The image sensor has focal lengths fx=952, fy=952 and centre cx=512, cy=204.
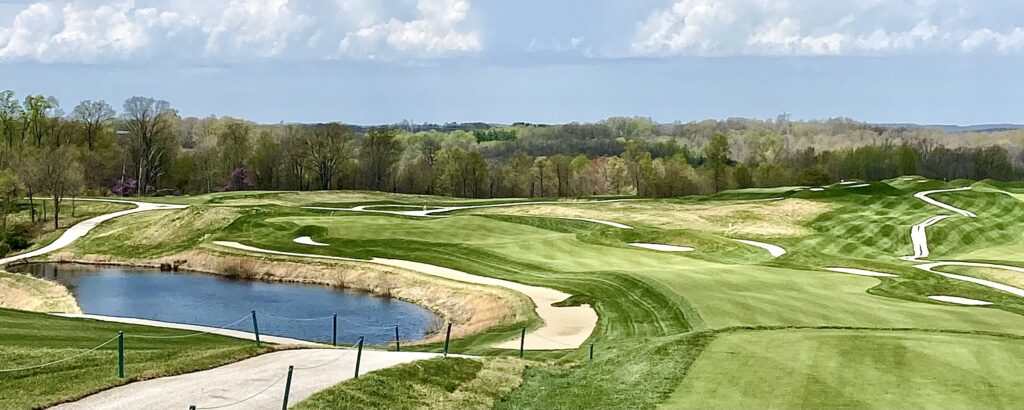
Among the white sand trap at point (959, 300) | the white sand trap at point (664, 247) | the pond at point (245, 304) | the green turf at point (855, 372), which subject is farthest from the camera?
the white sand trap at point (664, 247)

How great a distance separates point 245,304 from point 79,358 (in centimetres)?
2741

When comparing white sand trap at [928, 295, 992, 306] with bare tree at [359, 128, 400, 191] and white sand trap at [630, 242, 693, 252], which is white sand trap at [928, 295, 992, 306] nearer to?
white sand trap at [630, 242, 693, 252]

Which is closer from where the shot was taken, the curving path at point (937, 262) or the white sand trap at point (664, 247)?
the curving path at point (937, 262)

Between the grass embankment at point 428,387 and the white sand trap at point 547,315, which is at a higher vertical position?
the grass embankment at point 428,387

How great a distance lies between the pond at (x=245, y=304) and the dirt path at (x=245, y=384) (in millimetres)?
15948

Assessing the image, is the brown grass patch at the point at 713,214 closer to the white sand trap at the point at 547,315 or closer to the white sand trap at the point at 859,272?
the white sand trap at the point at 859,272

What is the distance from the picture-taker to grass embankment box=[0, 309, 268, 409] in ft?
51.7

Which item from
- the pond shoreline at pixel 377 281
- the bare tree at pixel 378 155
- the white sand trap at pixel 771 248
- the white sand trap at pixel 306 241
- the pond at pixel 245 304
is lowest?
the pond at pixel 245 304

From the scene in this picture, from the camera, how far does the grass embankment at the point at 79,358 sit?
15.8m

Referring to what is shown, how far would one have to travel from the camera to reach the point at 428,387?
17.6 meters

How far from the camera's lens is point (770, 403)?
16672 millimetres

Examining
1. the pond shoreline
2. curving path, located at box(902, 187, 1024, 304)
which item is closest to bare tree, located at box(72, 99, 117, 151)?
the pond shoreline

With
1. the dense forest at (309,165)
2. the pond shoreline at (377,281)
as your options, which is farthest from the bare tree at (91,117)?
the pond shoreline at (377,281)

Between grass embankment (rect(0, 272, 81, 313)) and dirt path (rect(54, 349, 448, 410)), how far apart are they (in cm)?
2699
